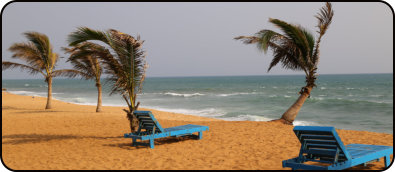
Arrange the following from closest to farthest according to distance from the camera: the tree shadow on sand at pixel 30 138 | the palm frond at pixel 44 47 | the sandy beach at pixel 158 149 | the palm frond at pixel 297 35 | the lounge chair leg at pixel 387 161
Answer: the lounge chair leg at pixel 387 161, the sandy beach at pixel 158 149, the tree shadow on sand at pixel 30 138, the palm frond at pixel 297 35, the palm frond at pixel 44 47

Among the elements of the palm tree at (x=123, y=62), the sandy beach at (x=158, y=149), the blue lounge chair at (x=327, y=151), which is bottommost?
the sandy beach at (x=158, y=149)

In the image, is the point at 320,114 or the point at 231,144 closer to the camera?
the point at 231,144

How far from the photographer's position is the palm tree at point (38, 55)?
16130mm

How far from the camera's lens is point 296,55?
11320 mm

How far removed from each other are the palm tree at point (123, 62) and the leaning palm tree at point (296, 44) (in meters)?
4.33

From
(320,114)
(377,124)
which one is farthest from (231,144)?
(320,114)

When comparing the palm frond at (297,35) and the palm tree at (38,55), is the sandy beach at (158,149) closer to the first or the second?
the palm frond at (297,35)

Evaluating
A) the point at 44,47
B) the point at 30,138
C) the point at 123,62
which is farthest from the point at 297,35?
the point at 44,47

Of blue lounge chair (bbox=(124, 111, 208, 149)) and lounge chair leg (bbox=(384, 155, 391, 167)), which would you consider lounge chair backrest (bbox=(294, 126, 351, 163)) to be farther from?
blue lounge chair (bbox=(124, 111, 208, 149))

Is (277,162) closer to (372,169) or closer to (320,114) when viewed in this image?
(372,169)

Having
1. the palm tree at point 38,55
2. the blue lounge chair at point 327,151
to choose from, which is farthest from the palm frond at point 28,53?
the blue lounge chair at point 327,151

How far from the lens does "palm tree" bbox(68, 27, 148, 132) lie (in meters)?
7.59

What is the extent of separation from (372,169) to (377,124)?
13352 mm

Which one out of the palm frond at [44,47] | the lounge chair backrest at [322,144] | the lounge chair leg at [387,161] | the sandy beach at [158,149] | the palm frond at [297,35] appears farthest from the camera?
the palm frond at [44,47]
